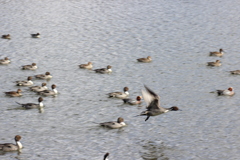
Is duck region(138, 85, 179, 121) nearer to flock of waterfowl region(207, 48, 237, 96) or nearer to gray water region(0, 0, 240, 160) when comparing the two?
gray water region(0, 0, 240, 160)

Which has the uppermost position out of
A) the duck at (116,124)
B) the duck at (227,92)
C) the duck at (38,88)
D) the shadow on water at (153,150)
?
the duck at (38,88)

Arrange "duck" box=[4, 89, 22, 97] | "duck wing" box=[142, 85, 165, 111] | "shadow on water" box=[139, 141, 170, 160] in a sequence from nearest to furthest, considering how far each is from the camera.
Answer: "duck wing" box=[142, 85, 165, 111] < "shadow on water" box=[139, 141, 170, 160] < "duck" box=[4, 89, 22, 97]

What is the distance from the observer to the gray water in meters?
28.7

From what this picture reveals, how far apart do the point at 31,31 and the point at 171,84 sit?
21637mm

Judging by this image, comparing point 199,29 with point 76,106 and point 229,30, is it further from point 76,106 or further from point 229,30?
point 76,106

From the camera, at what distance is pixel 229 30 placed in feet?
181

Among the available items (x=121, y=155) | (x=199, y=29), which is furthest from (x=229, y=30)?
(x=121, y=155)

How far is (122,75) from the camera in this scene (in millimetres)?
41656

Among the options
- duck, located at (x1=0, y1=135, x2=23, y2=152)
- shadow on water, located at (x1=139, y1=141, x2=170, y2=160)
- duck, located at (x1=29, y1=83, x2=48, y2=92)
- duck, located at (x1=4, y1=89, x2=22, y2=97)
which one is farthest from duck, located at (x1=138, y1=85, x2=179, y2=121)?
duck, located at (x1=4, y1=89, x2=22, y2=97)

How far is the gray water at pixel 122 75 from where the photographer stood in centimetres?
2867

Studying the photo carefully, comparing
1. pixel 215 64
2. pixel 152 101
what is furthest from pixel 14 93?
pixel 215 64

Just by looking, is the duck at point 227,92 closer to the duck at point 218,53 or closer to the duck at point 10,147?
the duck at point 218,53

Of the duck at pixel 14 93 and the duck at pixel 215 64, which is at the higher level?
the duck at pixel 215 64

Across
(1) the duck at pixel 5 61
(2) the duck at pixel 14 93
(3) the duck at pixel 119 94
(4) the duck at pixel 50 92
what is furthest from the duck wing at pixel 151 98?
(1) the duck at pixel 5 61
